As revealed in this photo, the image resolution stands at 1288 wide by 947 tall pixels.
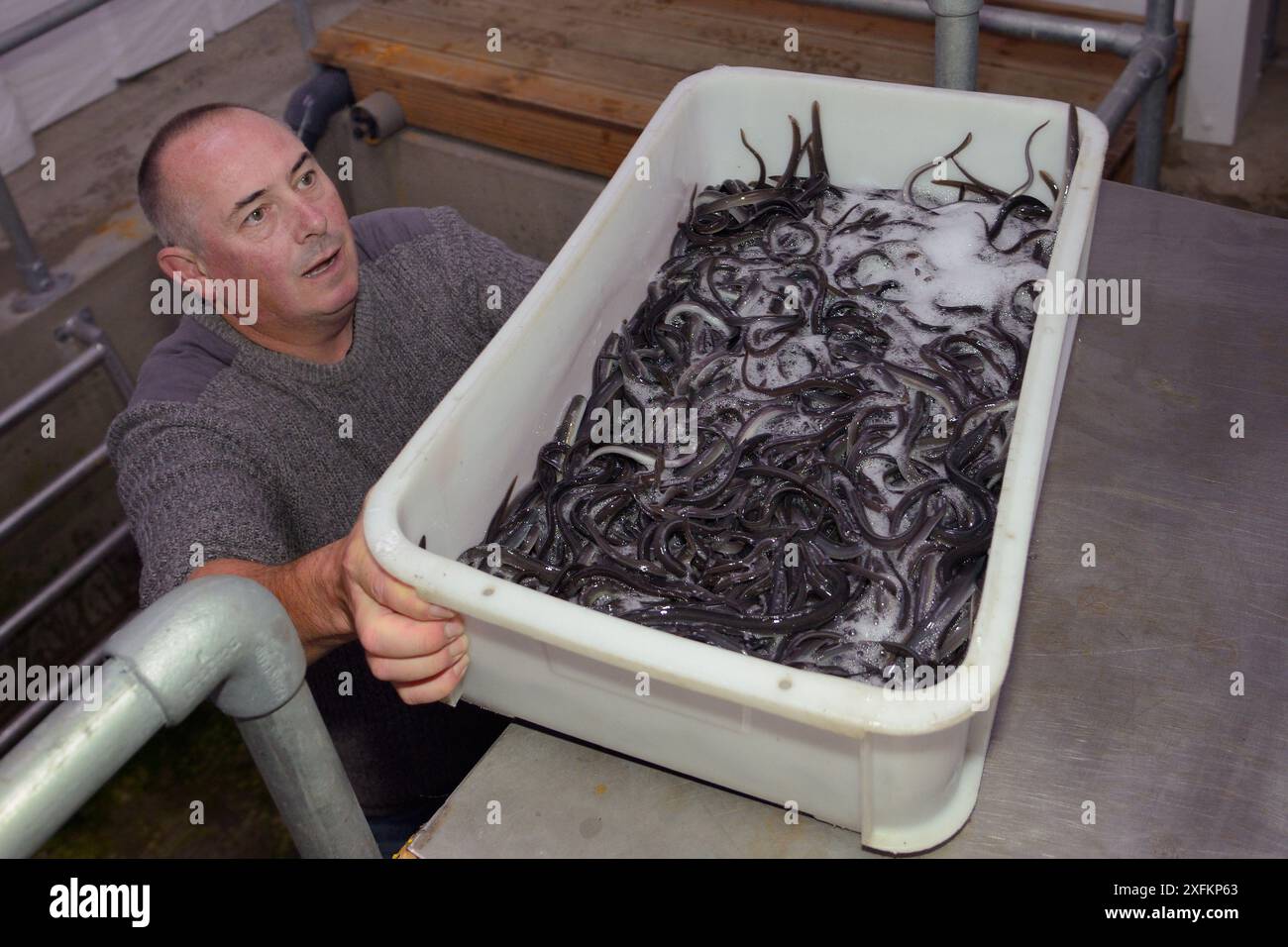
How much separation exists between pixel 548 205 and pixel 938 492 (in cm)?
187

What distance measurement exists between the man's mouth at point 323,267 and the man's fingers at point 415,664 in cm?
71

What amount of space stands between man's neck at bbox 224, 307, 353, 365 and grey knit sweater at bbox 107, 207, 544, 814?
0.02m

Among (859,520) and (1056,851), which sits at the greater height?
(859,520)

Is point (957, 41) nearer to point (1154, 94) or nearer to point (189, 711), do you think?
point (1154, 94)

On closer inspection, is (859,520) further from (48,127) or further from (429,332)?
(48,127)

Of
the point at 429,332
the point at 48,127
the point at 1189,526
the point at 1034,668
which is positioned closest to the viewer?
the point at 1034,668

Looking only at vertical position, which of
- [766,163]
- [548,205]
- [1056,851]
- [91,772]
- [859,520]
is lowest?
[548,205]

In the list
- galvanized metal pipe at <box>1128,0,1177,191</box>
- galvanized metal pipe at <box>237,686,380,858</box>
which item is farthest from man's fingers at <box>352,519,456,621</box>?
galvanized metal pipe at <box>1128,0,1177,191</box>

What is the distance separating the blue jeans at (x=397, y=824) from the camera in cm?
167

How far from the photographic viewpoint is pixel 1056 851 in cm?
95

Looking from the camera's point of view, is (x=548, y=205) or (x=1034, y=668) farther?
(x=548, y=205)

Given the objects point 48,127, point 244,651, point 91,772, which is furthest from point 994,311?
point 48,127

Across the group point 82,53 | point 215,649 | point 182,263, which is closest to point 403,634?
point 215,649

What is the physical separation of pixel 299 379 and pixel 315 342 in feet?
0.23
